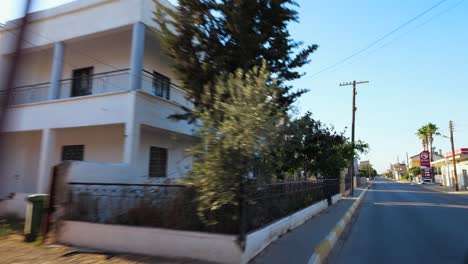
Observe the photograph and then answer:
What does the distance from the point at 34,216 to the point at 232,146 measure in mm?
5387

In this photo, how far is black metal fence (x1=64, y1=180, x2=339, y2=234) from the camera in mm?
6316

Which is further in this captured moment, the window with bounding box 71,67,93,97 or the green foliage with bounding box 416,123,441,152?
the green foliage with bounding box 416,123,441,152

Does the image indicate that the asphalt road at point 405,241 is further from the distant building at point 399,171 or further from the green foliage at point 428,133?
the distant building at point 399,171

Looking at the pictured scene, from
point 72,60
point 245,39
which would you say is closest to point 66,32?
point 72,60

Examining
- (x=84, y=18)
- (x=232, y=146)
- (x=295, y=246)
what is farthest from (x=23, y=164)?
(x=295, y=246)

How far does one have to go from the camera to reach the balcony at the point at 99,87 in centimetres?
1273

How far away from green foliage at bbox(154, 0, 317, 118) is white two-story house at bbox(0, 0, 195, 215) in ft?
5.28

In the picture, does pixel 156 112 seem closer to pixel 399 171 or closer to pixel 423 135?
pixel 423 135

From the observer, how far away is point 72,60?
14.2 metres

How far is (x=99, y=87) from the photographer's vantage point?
1319 centimetres

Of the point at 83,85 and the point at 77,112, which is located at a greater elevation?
the point at 83,85

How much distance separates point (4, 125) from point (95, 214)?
6.57m

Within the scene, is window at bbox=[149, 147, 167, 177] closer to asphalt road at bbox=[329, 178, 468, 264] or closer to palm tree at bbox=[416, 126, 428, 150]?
asphalt road at bbox=[329, 178, 468, 264]

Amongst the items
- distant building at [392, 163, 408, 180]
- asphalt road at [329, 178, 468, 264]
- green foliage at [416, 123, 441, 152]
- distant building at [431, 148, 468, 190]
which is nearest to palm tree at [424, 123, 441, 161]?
green foliage at [416, 123, 441, 152]
